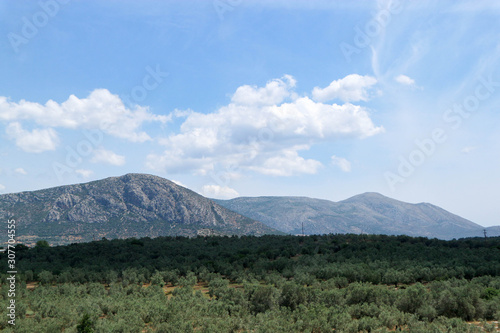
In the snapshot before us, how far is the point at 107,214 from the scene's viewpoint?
6427 inches

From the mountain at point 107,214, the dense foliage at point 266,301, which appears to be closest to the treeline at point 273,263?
the dense foliage at point 266,301

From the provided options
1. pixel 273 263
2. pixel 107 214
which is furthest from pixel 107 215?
pixel 273 263

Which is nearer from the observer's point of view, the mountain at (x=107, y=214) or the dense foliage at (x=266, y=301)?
the dense foliage at (x=266, y=301)

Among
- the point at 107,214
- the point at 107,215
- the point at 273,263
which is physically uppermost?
the point at 107,214

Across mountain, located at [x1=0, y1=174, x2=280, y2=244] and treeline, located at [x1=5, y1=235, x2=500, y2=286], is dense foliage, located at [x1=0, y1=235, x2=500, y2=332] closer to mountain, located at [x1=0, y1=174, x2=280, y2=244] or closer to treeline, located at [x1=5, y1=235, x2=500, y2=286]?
treeline, located at [x1=5, y1=235, x2=500, y2=286]

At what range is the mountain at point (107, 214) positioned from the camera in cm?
13888

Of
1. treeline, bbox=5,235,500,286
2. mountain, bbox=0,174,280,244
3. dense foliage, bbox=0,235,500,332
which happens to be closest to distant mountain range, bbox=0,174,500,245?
mountain, bbox=0,174,280,244

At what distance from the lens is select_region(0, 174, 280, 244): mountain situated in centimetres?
13888

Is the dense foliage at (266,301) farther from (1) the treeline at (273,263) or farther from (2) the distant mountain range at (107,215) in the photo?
(2) the distant mountain range at (107,215)

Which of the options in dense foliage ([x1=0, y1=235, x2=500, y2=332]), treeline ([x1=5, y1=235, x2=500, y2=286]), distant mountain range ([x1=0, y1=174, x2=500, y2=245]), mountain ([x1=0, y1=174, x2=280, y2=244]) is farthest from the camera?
mountain ([x1=0, y1=174, x2=280, y2=244])

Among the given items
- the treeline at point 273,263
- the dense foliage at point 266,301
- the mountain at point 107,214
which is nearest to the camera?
the dense foliage at point 266,301

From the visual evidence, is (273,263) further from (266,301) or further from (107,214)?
(107,214)

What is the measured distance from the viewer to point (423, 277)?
2548 centimetres

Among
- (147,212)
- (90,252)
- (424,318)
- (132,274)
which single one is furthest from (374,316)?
(147,212)
